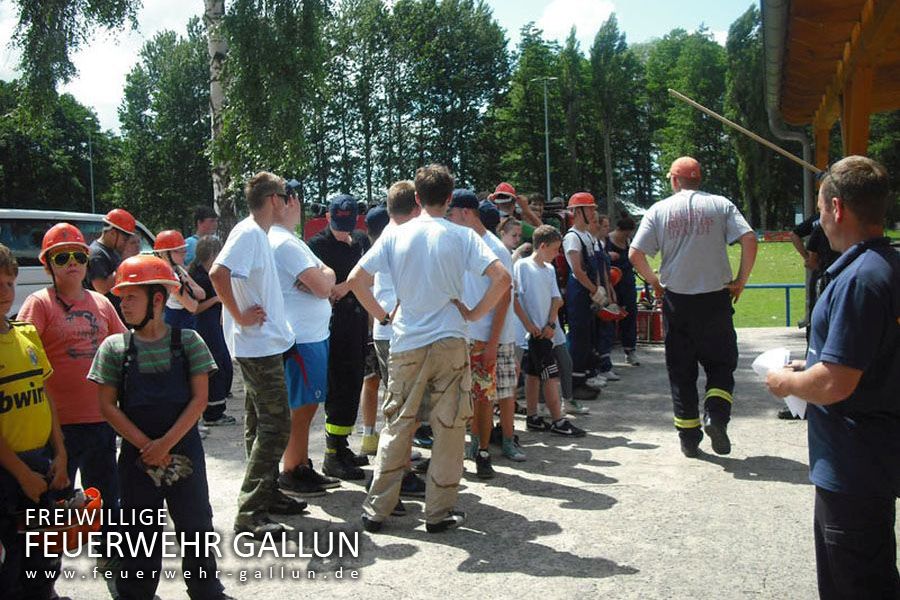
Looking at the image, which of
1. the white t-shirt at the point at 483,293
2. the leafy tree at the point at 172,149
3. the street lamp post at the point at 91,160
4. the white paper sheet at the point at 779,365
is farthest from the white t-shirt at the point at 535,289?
the street lamp post at the point at 91,160

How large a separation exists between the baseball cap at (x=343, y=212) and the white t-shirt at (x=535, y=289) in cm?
171

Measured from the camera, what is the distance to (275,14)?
50.3 feet

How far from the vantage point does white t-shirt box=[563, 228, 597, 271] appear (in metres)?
8.66

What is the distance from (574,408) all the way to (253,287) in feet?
14.1

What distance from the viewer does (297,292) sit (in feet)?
17.6

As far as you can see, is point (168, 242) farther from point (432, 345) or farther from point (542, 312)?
point (432, 345)

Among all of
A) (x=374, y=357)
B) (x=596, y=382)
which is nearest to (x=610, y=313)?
(x=596, y=382)

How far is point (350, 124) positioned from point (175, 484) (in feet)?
170

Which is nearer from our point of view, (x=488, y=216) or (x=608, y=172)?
(x=488, y=216)

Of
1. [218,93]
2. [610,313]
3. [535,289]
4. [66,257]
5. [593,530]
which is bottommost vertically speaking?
[593,530]

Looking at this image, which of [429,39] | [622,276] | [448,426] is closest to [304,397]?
[448,426]

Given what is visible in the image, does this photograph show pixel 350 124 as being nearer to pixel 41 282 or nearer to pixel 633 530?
pixel 41 282

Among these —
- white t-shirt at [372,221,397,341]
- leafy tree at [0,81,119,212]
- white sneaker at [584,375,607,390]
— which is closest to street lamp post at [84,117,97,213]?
leafy tree at [0,81,119,212]

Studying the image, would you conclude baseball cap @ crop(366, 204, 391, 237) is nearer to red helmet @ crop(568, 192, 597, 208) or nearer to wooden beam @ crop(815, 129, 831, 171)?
red helmet @ crop(568, 192, 597, 208)
